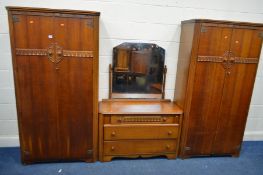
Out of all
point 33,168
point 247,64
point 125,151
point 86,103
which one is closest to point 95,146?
point 125,151

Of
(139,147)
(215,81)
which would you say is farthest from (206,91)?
(139,147)

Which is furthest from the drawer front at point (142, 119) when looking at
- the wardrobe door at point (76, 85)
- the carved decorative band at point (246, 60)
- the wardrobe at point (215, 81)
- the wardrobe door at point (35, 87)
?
the carved decorative band at point (246, 60)

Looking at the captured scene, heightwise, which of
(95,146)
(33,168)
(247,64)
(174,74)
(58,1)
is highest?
(58,1)

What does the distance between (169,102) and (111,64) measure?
94 cm

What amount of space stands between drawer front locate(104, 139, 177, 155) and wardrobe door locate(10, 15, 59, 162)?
0.63 metres

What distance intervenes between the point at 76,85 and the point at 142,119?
33.5 inches

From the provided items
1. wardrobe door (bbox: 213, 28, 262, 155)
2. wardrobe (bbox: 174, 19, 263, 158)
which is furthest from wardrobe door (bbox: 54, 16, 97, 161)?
wardrobe door (bbox: 213, 28, 262, 155)

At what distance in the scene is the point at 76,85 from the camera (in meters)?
2.23

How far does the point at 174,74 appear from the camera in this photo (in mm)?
2834

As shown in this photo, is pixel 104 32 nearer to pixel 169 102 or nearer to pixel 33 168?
pixel 169 102

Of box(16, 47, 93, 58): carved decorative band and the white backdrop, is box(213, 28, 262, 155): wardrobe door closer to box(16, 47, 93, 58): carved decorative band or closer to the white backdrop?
the white backdrop

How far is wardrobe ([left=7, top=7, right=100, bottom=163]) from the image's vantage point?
2016 mm

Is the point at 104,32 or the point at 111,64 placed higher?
the point at 104,32

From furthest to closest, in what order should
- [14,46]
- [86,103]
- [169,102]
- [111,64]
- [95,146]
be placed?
1. [169,102]
2. [111,64]
3. [95,146]
4. [86,103]
5. [14,46]
